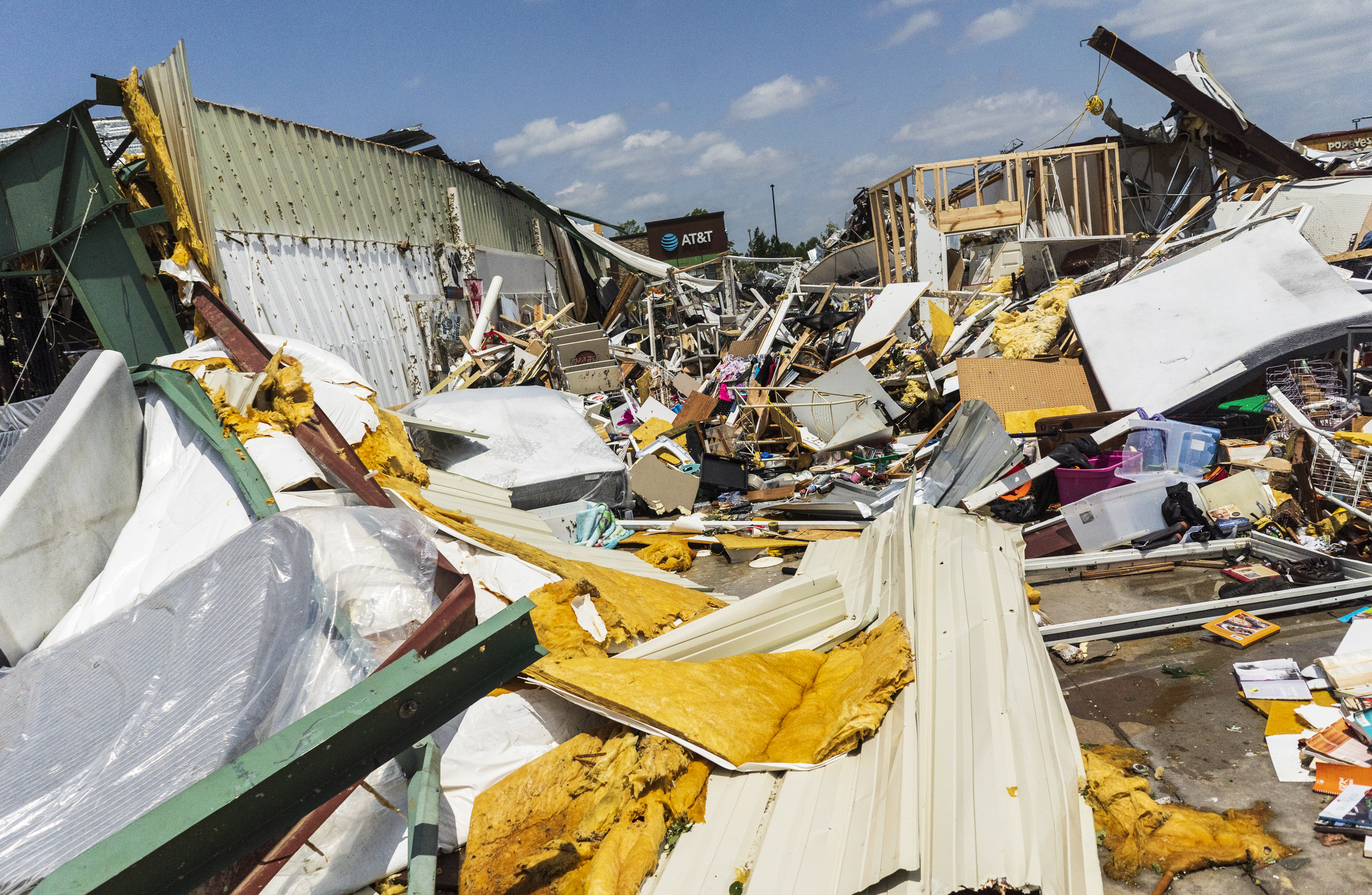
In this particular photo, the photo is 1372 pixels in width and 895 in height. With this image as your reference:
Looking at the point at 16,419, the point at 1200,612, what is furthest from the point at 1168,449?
the point at 16,419

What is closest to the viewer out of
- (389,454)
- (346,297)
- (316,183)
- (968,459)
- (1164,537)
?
(1164,537)

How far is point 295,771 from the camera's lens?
1390mm

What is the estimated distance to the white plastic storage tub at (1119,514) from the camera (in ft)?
16.8

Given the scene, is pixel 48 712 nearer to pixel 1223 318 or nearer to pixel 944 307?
pixel 1223 318

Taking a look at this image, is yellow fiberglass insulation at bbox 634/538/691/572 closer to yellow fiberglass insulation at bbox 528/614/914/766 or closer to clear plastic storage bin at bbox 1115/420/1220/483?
yellow fiberglass insulation at bbox 528/614/914/766

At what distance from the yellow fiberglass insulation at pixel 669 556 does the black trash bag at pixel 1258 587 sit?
11.3 ft

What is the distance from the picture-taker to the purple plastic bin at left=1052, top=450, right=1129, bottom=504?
17.8 ft

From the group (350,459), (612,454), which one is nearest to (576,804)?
(350,459)

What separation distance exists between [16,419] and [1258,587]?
614 cm

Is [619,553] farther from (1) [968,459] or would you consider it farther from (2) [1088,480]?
(2) [1088,480]

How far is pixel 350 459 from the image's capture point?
4371 mm

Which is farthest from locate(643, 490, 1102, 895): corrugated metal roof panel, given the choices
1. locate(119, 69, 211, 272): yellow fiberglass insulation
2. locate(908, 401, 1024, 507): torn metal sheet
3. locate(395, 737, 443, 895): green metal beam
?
locate(119, 69, 211, 272): yellow fiberglass insulation

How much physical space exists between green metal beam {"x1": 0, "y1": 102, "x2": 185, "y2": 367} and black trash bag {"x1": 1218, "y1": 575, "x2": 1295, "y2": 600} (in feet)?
24.9

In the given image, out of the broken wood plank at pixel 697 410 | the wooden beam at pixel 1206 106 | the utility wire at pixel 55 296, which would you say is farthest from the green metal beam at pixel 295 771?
the wooden beam at pixel 1206 106
